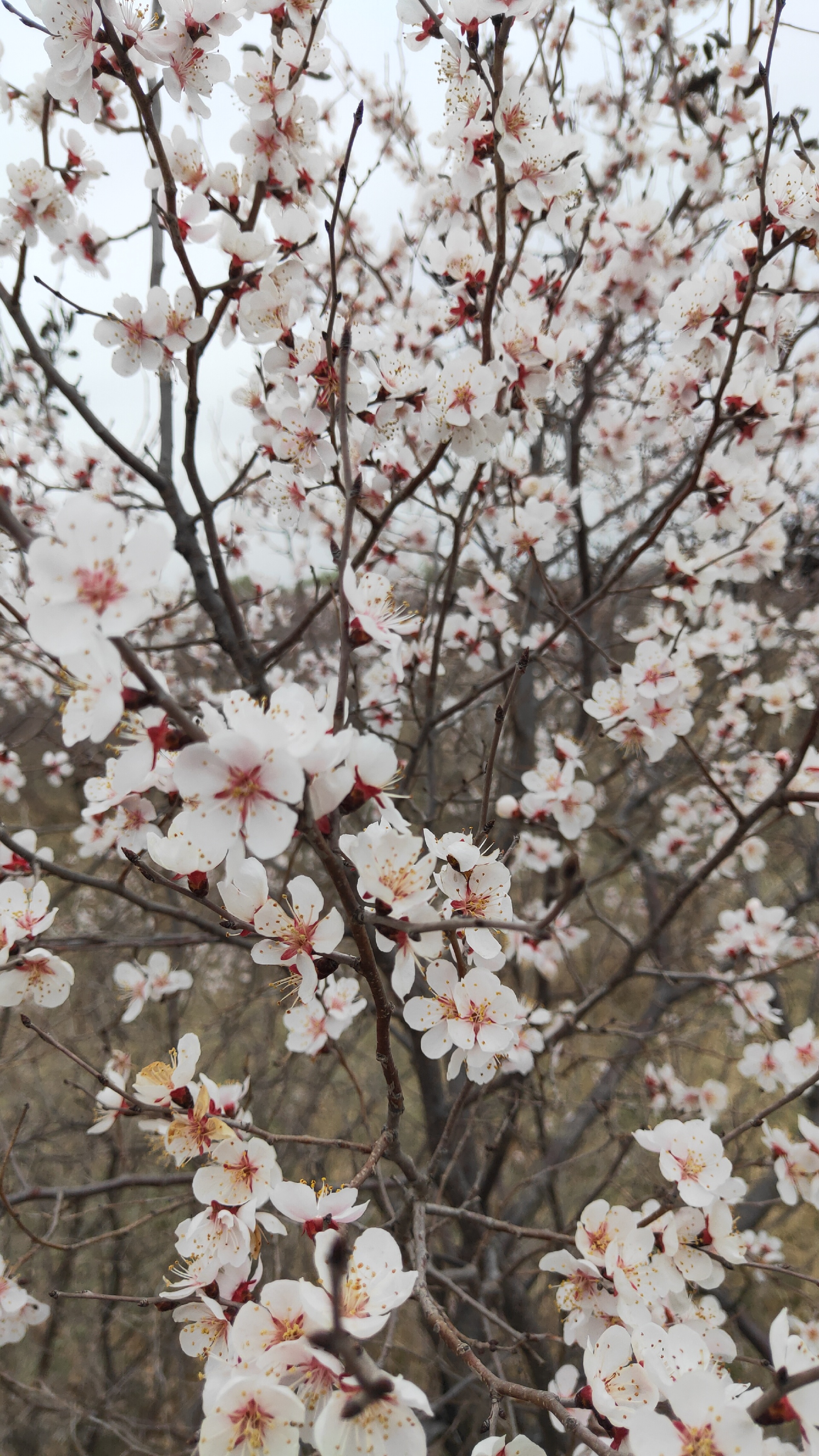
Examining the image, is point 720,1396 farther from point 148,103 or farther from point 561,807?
point 148,103

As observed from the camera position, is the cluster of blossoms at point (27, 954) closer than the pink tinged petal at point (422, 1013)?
No

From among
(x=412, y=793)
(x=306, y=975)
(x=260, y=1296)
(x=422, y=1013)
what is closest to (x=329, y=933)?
(x=306, y=975)

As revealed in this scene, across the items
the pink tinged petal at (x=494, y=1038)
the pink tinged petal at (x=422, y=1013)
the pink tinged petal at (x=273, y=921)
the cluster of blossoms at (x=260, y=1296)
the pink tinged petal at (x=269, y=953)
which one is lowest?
the cluster of blossoms at (x=260, y=1296)

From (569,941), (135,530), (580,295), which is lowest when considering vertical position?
(135,530)

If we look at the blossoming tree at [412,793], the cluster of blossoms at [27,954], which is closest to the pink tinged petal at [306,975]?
the blossoming tree at [412,793]

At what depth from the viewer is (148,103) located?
1.58 metres

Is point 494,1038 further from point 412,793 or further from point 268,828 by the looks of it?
point 412,793

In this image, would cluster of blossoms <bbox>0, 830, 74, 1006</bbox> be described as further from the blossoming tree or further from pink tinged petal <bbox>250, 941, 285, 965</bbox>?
pink tinged petal <bbox>250, 941, 285, 965</bbox>

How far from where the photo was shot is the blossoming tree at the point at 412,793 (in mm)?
892

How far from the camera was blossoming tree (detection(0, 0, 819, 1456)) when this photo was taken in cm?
89

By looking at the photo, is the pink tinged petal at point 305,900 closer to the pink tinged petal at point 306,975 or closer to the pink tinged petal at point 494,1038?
the pink tinged petal at point 306,975

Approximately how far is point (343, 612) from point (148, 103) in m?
1.38

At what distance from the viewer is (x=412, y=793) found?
3.05 meters

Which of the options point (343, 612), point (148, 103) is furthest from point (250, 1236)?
point (148, 103)
